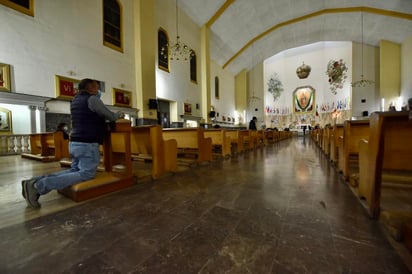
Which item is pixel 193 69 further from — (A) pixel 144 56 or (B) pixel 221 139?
(B) pixel 221 139

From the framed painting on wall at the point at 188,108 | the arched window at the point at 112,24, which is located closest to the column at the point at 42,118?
the arched window at the point at 112,24

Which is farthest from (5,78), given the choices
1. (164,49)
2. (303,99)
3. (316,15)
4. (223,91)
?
(303,99)

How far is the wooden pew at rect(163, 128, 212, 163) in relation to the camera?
3621mm

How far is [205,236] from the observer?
3.80 ft

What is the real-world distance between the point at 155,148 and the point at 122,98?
5.14 metres

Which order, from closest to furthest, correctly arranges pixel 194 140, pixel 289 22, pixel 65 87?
pixel 194 140
pixel 65 87
pixel 289 22

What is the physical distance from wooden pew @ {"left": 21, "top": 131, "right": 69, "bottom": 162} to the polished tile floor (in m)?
3.39

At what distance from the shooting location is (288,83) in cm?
1762

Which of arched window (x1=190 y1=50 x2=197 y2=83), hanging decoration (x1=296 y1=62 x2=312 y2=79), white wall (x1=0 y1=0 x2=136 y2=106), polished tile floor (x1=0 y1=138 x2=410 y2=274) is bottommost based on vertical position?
polished tile floor (x1=0 y1=138 x2=410 y2=274)

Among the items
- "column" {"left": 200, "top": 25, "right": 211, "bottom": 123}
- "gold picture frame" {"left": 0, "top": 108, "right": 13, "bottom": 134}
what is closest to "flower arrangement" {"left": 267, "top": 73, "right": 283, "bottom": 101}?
"column" {"left": 200, "top": 25, "right": 211, "bottom": 123}

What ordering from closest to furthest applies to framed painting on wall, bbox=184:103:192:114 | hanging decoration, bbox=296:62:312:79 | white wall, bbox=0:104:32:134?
white wall, bbox=0:104:32:134, framed painting on wall, bbox=184:103:192:114, hanging decoration, bbox=296:62:312:79

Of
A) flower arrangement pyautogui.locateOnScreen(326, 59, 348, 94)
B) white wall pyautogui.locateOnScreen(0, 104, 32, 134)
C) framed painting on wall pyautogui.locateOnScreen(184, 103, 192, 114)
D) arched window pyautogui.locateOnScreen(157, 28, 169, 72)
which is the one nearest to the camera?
white wall pyautogui.locateOnScreen(0, 104, 32, 134)

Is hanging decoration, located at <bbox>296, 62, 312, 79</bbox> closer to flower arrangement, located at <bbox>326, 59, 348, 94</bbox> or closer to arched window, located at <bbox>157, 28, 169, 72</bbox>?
flower arrangement, located at <bbox>326, 59, 348, 94</bbox>

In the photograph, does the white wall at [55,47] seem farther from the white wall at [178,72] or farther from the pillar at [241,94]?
the pillar at [241,94]
